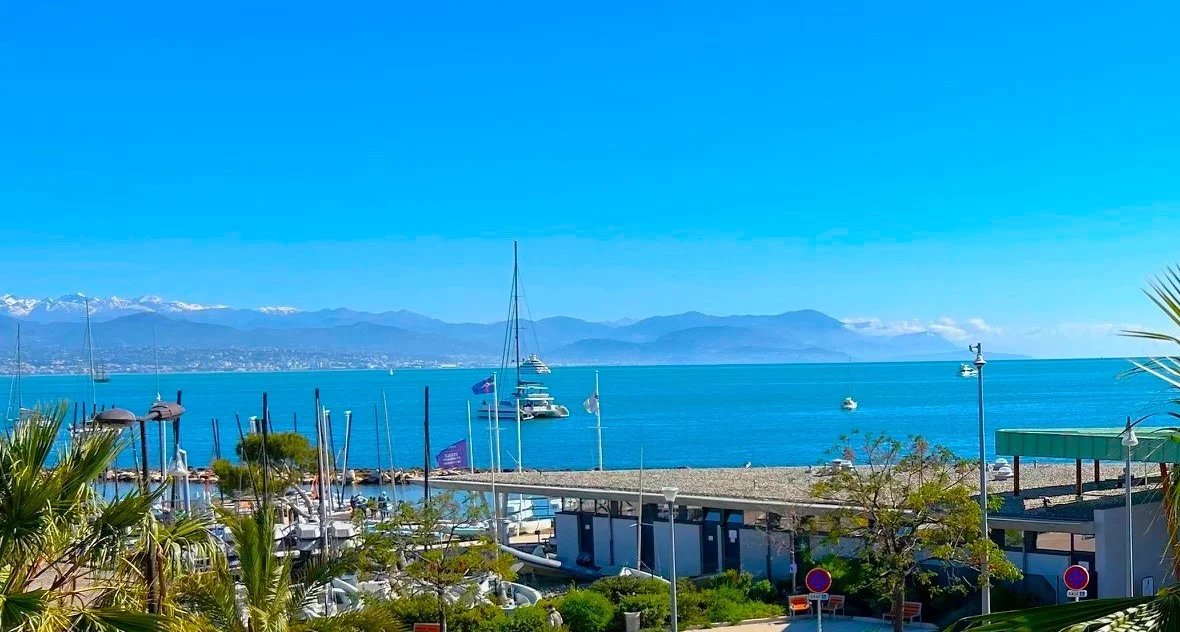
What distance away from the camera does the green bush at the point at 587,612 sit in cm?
2708

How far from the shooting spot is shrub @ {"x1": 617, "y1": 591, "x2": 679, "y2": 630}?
1082 inches

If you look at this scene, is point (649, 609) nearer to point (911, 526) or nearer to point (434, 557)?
point (434, 557)

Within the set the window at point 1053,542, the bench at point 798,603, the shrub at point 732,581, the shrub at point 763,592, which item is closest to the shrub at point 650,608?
the shrub at point 732,581

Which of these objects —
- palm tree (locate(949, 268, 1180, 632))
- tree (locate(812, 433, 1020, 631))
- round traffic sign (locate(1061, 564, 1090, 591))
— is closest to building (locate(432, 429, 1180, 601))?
round traffic sign (locate(1061, 564, 1090, 591))

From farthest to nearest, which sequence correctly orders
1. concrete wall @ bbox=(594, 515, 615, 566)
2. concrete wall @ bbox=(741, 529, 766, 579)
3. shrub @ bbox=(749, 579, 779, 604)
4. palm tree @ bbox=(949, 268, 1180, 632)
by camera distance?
concrete wall @ bbox=(594, 515, 615, 566) < concrete wall @ bbox=(741, 529, 766, 579) < shrub @ bbox=(749, 579, 779, 604) < palm tree @ bbox=(949, 268, 1180, 632)

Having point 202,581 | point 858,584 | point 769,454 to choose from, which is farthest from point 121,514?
point 769,454

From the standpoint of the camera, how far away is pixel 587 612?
89.2 ft

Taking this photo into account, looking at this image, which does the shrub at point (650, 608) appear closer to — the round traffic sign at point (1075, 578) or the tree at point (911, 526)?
the tree at point (911, 526)

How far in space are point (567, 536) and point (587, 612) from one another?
37.7ft

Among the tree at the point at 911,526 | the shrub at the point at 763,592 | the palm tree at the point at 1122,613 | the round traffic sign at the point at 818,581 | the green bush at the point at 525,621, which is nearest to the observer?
the palm tree at the point at 1122,613

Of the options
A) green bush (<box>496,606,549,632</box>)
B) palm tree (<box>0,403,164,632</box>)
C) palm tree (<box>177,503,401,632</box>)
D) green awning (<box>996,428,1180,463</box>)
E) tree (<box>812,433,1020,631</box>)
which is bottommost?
green bush (<box>496,606,549,632</box>)

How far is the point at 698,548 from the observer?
3366cm

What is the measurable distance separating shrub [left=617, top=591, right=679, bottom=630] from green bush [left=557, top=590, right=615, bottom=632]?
0.34m

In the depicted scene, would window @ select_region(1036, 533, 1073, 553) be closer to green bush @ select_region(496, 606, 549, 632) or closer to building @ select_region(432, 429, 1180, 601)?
building @ select_region(432, 429, 1180, 601)
